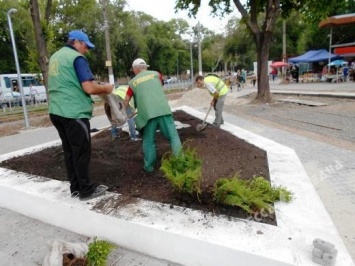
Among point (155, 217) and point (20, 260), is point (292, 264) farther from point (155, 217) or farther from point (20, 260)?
point (20, 260)

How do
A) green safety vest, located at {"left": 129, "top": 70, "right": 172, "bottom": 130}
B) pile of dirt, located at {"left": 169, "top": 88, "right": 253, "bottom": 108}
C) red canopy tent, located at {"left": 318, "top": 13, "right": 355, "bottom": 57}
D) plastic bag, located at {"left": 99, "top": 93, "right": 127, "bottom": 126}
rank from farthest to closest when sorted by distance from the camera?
1. red canopy tent, located at {"left": 318, "top": 13, "right": 355, "bottom": 57}
2. pile of dirt, located at {"left": 169, "top": 88, "right": 253, "bottom": 108}
3. plastic bag, located at {"left": 99, "top": 93, "right": 127, "bottom": 126}
4. green safety vest, located at {"left": 129, "top": 70, "right": 172, "bottom": 130}

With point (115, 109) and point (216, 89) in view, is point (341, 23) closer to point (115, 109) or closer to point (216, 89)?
point (216, 89)

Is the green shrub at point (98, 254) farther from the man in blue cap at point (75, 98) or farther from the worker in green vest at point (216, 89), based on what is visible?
the worker in green vest at point (216, 89)

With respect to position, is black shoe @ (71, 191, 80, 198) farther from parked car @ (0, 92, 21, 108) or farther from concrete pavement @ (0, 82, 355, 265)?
parked car @ (0, 92, 21, 108)

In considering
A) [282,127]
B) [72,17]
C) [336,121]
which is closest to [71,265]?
[282,127]

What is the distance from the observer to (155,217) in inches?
98.2

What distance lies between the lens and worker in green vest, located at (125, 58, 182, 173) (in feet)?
11.3

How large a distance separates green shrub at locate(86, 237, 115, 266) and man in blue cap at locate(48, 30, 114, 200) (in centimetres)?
70

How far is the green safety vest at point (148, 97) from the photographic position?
3420mm

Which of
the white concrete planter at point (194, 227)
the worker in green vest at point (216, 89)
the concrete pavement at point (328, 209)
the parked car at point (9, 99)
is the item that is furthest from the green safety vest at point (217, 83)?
the parked car at point (9, 99)

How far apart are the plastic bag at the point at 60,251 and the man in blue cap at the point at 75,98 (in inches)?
27.6

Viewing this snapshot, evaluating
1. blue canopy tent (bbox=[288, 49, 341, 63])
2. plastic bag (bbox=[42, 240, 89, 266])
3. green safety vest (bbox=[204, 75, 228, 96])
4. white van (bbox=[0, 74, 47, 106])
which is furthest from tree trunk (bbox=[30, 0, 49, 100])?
blue canopy tent (bbox=[288, 49, 341, 63])

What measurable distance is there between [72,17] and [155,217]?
32.3m

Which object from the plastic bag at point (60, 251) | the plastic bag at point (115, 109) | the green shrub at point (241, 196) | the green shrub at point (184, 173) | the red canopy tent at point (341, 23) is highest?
the red canopy tent at point (341, 23)
